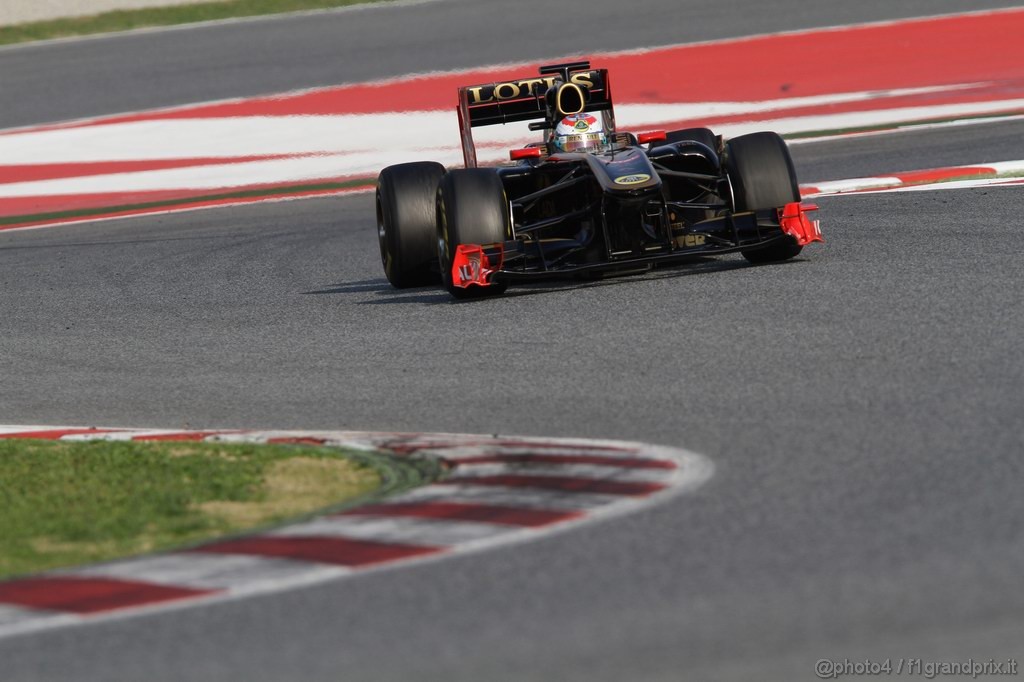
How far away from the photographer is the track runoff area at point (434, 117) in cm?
1510

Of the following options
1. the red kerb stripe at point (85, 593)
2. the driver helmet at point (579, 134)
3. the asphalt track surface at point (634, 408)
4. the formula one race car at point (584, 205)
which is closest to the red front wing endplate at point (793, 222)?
the formula one race car at point (584, 205)

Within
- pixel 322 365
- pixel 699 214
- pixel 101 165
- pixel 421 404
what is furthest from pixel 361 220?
pixel 421 404

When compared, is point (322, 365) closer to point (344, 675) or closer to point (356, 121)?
point (344, 675)

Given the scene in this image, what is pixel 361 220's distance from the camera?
1335cm

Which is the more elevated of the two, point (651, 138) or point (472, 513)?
point (651, 138)

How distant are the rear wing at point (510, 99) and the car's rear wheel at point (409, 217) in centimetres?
35

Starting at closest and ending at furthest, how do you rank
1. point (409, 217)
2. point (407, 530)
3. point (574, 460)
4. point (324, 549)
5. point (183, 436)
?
1. point (324, 549)
2. point (407, 530)
3. point (574, 460)
4. point (183, 436)
5. point (409, 217)

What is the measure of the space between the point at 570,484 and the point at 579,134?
473 centimetres

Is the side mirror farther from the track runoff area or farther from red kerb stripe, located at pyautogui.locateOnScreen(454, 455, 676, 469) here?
the track runoff area

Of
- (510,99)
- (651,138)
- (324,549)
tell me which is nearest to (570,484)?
(324,549)

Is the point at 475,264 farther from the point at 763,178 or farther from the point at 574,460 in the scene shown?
the point at 574,460

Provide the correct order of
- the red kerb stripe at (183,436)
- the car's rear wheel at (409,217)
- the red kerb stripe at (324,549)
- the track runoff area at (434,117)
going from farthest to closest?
the track runoff area at (434,117) < the car's rear wheel at (409,217) < the red kerb stripe at (183,436) < the red kerb stripe at (324,549)

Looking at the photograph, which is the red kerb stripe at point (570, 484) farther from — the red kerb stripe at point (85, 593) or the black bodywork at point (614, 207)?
the black bodywork at point (614, 207)

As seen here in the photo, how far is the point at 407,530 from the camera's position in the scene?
15.0 feet
